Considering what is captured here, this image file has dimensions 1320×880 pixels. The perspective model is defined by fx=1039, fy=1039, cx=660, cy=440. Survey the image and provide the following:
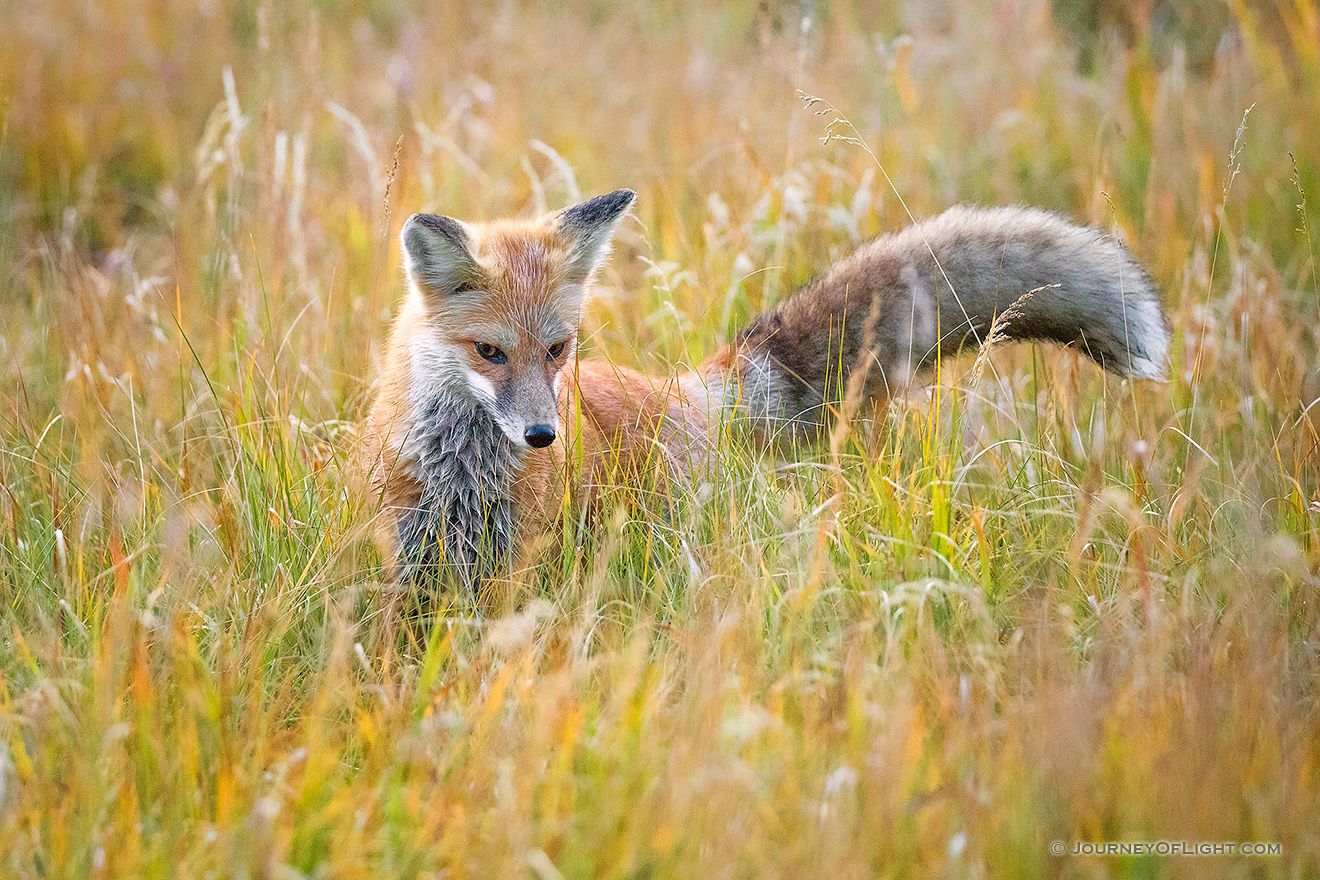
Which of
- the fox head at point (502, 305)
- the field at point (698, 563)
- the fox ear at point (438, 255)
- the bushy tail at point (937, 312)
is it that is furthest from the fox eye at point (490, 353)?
the bushy tail at point (937, 312)

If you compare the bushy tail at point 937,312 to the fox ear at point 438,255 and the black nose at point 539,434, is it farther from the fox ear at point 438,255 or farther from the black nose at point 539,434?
the fox ear at point 438,255

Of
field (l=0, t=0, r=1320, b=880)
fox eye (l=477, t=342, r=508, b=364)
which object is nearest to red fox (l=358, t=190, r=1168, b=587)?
fox eye (l=477, t=342, r=508, b=364)

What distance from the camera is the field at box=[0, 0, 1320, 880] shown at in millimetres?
2021

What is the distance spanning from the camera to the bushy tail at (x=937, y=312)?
→ 363 cm

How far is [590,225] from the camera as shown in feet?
12.8

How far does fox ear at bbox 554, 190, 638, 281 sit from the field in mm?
160

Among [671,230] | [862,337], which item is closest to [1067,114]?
[671,230]

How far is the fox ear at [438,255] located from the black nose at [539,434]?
2.26 feet

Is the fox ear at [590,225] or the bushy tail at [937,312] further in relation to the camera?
the fox ear at [590,225]

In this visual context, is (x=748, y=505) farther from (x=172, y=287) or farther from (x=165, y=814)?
(x=172, y=287)

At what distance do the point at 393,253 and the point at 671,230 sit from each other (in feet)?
4.71

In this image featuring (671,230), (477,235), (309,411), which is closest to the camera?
(477,235)

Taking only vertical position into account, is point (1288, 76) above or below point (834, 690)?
above

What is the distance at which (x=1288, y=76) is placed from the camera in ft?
20.7
